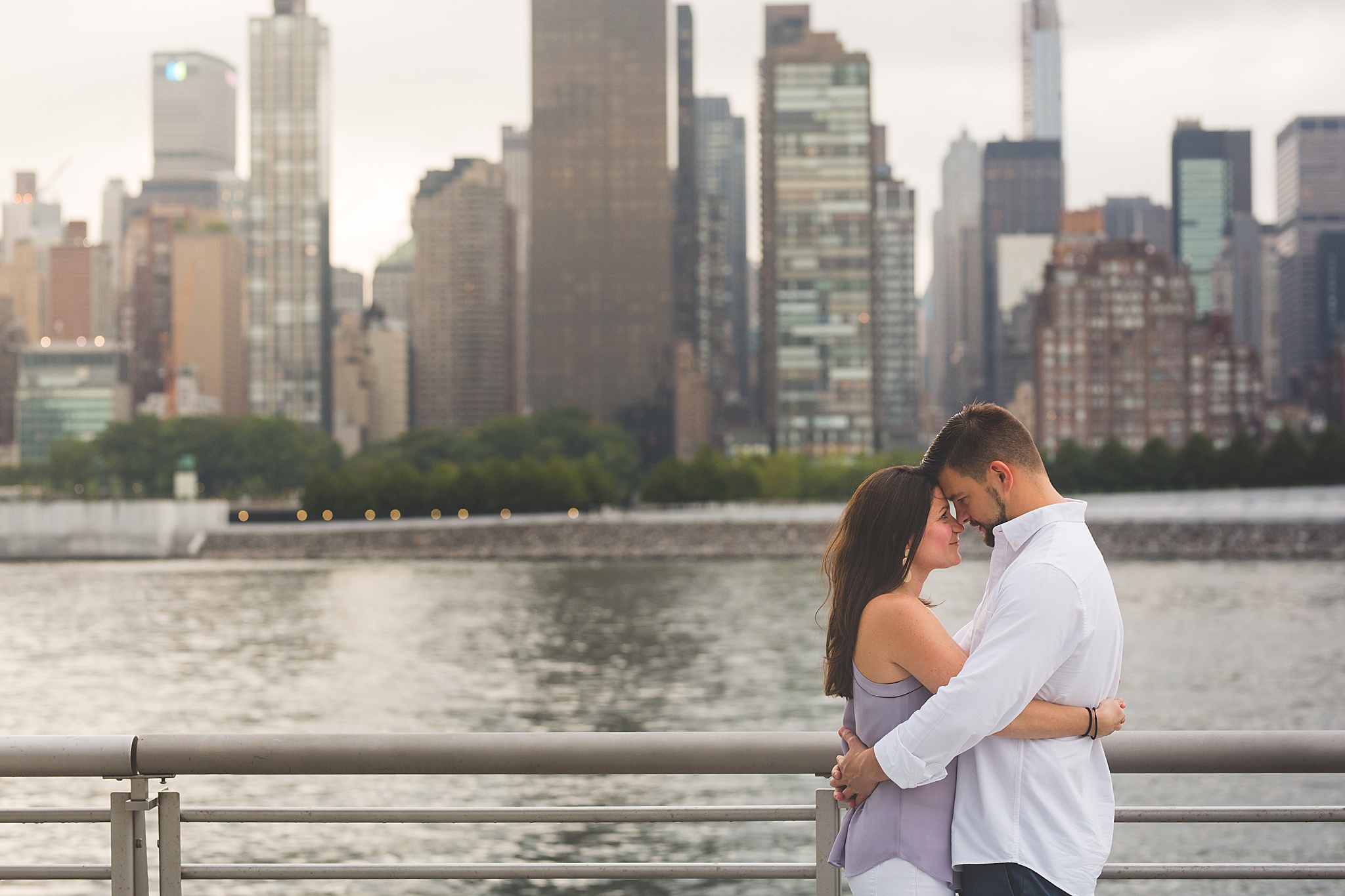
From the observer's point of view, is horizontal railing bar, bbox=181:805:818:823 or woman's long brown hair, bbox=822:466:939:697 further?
horizontal railing bar, bbox=181:805:818:823

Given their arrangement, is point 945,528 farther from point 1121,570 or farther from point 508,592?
point 1121,570

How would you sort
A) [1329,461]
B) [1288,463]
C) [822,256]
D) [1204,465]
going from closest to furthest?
[1329,461], [1288,463], [1204,465], [822,256]

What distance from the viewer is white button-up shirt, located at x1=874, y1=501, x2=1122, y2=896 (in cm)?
313

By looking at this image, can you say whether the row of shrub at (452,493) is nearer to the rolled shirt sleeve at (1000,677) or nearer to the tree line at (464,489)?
the tree line at (464,489)

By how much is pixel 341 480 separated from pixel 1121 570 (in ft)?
199

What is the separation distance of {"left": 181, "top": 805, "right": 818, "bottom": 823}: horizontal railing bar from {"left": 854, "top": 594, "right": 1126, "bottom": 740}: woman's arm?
2.35ft

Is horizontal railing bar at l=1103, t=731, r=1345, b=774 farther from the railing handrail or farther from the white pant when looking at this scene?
the white pant

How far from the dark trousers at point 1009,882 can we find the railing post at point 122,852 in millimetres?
2384

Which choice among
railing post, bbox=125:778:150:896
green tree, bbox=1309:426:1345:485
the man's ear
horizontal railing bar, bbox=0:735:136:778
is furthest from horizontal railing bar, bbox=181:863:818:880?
green tree, bbox=1309:426:1345:485

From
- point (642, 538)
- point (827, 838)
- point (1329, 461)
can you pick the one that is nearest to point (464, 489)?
point (642, 538)

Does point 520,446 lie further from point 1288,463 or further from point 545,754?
point 545,754

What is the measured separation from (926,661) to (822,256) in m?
175

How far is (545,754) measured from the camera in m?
3.75

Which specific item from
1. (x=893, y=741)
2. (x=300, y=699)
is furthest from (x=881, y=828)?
(x=300, y=699)
